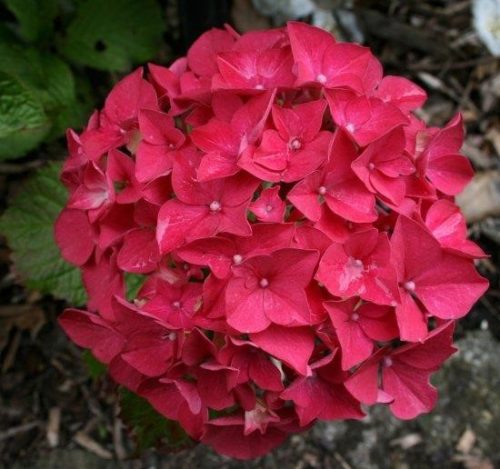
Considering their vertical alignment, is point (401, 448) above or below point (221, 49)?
below

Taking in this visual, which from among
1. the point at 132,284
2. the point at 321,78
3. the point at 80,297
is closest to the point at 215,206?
the point at 321,78

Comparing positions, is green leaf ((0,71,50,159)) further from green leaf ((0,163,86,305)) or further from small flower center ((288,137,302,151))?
small flower center ((288,137,302,151))

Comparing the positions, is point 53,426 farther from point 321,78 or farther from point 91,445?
point 321,78

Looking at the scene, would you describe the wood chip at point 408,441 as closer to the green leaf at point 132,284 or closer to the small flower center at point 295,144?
the green leaf at point 132,284

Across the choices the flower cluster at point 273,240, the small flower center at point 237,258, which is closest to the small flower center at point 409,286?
the flower cluster at point 273,240

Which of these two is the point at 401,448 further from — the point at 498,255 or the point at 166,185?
the point at 166,185

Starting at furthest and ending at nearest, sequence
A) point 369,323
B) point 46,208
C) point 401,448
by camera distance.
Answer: point 401,448 → point 46,208 → point 369,323

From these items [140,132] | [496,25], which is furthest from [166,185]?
[496,25]
